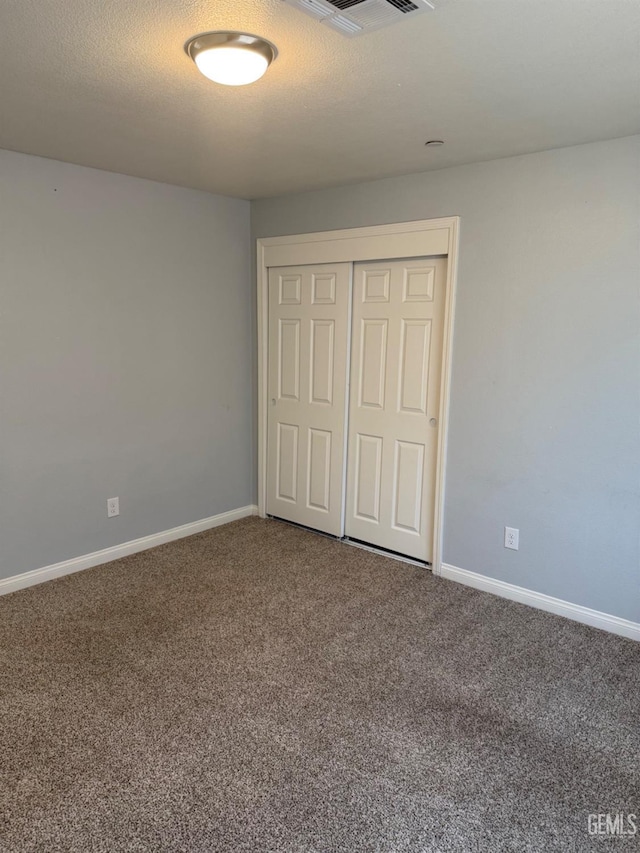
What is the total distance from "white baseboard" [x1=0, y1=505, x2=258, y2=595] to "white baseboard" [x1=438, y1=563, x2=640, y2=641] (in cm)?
174

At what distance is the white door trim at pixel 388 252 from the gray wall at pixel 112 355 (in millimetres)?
158

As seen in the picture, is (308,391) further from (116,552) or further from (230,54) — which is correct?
(230,54)

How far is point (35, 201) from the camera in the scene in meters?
3.12

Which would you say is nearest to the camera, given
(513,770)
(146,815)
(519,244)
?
(146,815)

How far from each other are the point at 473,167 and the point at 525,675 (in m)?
2.62

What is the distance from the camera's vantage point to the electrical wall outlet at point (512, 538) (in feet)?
10.6

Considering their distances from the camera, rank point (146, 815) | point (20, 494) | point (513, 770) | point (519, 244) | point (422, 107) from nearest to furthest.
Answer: point (146, 815), point (513, 770), point (422, 107), point (519, 244), point (20, 494)

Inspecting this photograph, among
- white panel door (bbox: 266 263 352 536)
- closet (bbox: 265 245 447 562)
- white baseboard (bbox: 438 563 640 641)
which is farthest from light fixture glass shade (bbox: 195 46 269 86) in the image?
white baseboard (bbox: 438 563 640 641)

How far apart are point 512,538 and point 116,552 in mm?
2497

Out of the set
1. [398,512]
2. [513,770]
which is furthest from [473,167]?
[513,770]

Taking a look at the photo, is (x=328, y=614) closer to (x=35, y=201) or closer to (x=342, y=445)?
(x=342, y=445)

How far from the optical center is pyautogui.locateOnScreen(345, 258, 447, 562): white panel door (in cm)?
352

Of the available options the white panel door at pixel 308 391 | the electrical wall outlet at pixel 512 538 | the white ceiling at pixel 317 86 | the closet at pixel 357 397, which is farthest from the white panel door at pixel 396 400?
the white ceiling at pixel 317 86

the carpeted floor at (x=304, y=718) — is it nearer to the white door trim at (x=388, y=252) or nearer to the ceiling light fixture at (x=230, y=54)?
the white door trim at (x=388, y=252)
